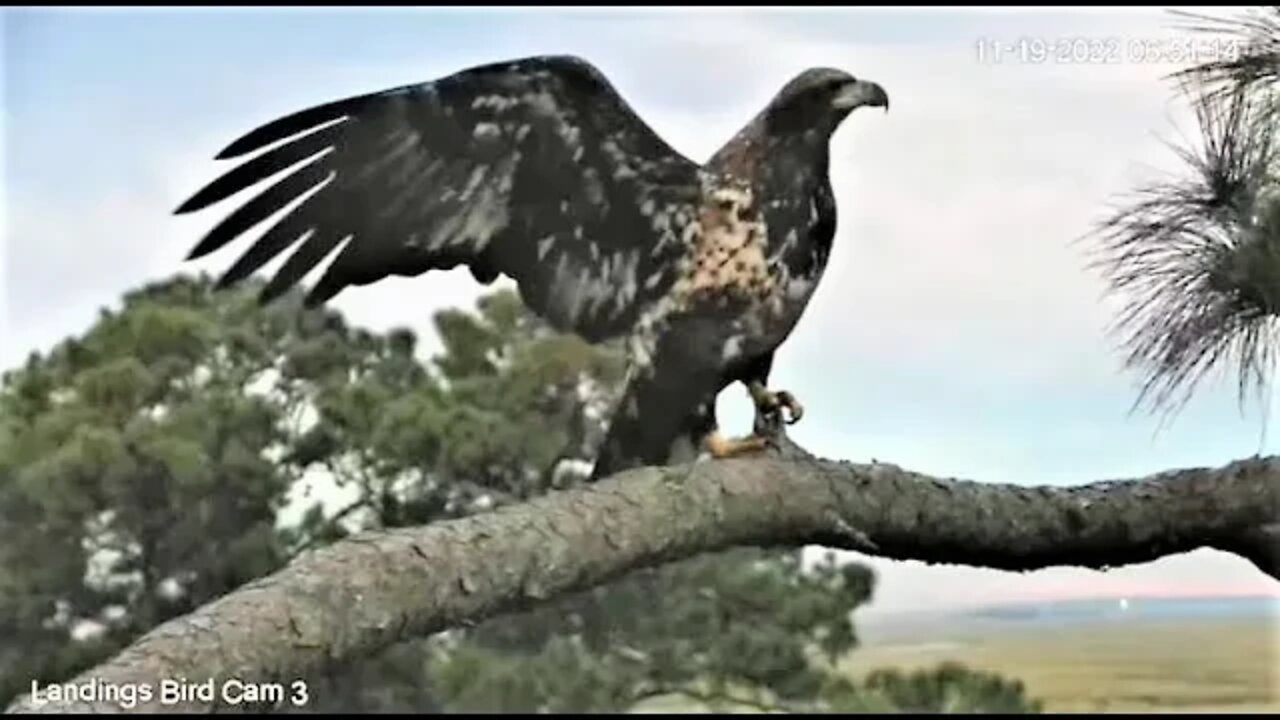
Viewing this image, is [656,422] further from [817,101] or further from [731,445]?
[817,101]

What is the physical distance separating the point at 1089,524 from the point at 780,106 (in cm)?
38

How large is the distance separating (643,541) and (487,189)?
0.28m

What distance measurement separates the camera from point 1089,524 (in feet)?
4.43

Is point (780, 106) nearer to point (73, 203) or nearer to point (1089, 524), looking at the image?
point (1089, 524)

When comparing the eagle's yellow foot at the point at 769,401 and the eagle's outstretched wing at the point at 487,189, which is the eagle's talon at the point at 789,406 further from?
the eagle's outstretched wing at the point at 487,189

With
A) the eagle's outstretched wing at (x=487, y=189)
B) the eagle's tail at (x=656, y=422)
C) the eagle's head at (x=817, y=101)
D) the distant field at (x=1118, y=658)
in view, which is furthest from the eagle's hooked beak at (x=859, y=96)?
the distant field at (x=1118, y=658)

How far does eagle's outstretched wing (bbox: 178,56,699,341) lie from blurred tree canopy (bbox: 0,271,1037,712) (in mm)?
46

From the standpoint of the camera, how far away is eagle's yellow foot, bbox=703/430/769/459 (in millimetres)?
1287

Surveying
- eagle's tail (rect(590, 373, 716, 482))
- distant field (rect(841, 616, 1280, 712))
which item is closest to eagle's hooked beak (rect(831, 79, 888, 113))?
eagle's tail (rect(590, 373, 716, 482))

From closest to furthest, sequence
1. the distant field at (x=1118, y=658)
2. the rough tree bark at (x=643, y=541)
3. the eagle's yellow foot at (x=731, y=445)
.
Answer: the rough tree bark at (x=643, y=541)
the eagle's yellow foot at (x=731, y=445)
the distant field at (x=1118, y=658)

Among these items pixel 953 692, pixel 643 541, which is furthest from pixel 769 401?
pixel 953 692

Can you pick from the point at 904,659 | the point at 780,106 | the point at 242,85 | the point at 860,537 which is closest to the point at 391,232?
the point at 242,85

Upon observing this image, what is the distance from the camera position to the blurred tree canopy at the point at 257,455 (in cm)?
136

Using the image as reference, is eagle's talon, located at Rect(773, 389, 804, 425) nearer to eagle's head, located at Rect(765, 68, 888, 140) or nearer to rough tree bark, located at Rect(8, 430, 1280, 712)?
rough tree bark, located at Rect(8, 430, 1280, 712)
